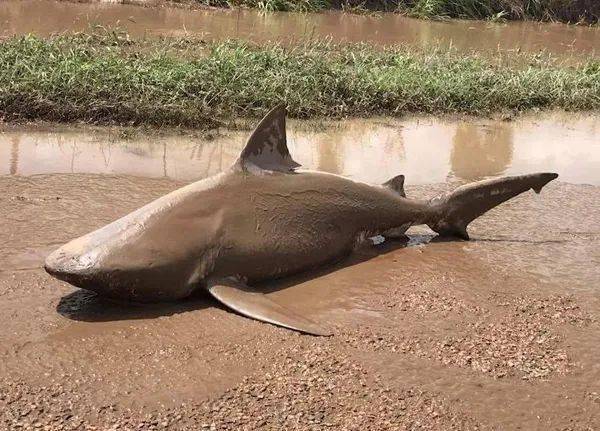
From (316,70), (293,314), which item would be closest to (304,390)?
(293,314)

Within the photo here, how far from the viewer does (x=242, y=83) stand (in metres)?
9.95

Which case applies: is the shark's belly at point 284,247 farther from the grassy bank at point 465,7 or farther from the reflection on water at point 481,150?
the grassy bank at point 465,7

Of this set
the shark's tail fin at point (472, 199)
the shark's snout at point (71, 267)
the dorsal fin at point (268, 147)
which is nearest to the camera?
the shark's snout at point (71, 267)

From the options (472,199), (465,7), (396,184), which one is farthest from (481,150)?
(465,7)

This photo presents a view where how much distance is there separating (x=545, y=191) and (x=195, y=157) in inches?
134

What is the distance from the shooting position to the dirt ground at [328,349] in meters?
3.96

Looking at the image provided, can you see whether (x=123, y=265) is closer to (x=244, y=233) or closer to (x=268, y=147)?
(x=244, y=233)

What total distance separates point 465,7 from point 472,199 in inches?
717

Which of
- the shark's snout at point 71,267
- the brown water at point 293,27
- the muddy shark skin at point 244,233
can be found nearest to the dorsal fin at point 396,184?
the muddy shark skin at point 244,233

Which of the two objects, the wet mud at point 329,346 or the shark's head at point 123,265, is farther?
the shark's head at point 123,265

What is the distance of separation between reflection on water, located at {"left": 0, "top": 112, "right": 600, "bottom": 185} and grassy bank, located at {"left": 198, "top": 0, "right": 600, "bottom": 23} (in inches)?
412

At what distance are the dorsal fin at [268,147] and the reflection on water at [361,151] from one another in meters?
2.25

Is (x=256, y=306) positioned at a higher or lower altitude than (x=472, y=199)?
lower

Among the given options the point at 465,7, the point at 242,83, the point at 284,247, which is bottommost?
the point at 284,247
